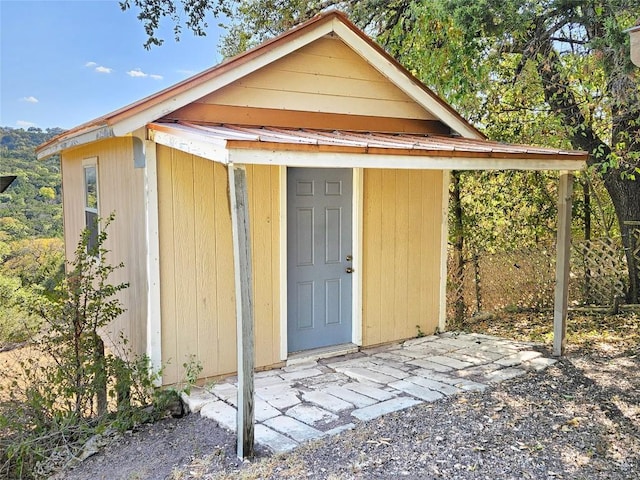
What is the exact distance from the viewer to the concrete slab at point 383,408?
4207 millimetres

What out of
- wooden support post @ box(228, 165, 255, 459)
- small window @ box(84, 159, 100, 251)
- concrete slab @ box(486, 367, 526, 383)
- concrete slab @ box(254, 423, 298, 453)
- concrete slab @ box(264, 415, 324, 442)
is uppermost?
small window @ box(84, 159, 100, 251)

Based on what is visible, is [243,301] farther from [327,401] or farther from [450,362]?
[450,362]

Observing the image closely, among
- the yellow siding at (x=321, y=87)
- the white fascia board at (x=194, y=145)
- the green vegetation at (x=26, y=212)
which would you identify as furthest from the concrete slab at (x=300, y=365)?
the green vegetation at (x=26, y=212)

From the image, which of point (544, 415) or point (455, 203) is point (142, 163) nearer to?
point (544, 415)

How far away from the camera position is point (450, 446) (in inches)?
144

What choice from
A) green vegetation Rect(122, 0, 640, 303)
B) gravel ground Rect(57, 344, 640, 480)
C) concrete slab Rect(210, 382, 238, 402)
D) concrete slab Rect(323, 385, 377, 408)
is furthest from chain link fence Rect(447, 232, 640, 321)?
concrete slab Rect(210, 382, 238, 402)

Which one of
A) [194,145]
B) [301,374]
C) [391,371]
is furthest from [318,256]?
[194,145]

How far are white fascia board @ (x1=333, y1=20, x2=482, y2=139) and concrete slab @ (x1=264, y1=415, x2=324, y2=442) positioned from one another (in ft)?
12.6

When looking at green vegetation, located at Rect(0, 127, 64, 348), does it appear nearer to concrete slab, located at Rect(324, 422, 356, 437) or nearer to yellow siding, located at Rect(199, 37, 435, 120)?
yellow siding, located at Rect(199, 37, 435, 120)

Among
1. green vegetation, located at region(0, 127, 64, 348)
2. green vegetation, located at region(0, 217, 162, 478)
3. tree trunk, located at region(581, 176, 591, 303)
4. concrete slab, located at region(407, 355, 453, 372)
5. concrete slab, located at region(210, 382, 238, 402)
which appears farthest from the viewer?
green vegetation, located at region(0, 127, 64, 348)

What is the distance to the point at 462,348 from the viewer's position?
20.5 ft

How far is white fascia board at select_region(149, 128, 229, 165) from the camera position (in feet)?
11.3

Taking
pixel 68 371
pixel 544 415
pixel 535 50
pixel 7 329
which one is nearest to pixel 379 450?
pixel 544 415

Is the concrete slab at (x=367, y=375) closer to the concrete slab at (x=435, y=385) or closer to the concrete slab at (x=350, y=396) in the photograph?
the concrete slab at (x=435, y=385)
